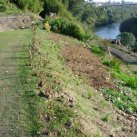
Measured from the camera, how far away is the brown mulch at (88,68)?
44.4 feet

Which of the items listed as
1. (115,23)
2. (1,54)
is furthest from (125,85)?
(115,23)

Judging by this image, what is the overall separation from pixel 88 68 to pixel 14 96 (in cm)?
596

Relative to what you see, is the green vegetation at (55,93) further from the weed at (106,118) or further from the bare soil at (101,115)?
the weed at (106,118)

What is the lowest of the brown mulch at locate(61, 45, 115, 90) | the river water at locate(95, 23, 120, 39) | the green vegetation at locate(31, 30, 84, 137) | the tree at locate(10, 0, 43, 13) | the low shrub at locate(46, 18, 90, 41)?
the river water at locate(95, 23, 120, 39)

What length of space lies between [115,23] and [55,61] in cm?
11903

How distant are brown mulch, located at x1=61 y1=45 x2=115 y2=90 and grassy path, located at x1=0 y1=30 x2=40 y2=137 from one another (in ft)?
5.90

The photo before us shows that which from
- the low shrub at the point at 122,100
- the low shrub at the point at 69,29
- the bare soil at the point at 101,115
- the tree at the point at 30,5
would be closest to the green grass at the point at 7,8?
the tree at the point at 30,5

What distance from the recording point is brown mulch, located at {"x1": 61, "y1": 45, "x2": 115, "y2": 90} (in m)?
13.5

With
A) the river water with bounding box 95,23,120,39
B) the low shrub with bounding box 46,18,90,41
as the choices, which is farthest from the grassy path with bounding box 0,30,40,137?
the river water with bounding box 95,23,120,39

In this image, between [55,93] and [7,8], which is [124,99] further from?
[7,8]

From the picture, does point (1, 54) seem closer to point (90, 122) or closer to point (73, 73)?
point (73, 73)

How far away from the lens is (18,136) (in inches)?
310

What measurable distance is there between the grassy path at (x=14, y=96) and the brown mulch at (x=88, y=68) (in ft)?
5.90

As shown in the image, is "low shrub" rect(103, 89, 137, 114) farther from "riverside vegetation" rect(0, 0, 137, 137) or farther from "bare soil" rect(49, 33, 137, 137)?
"bare soil" rect(49, 33, 137, 137)
